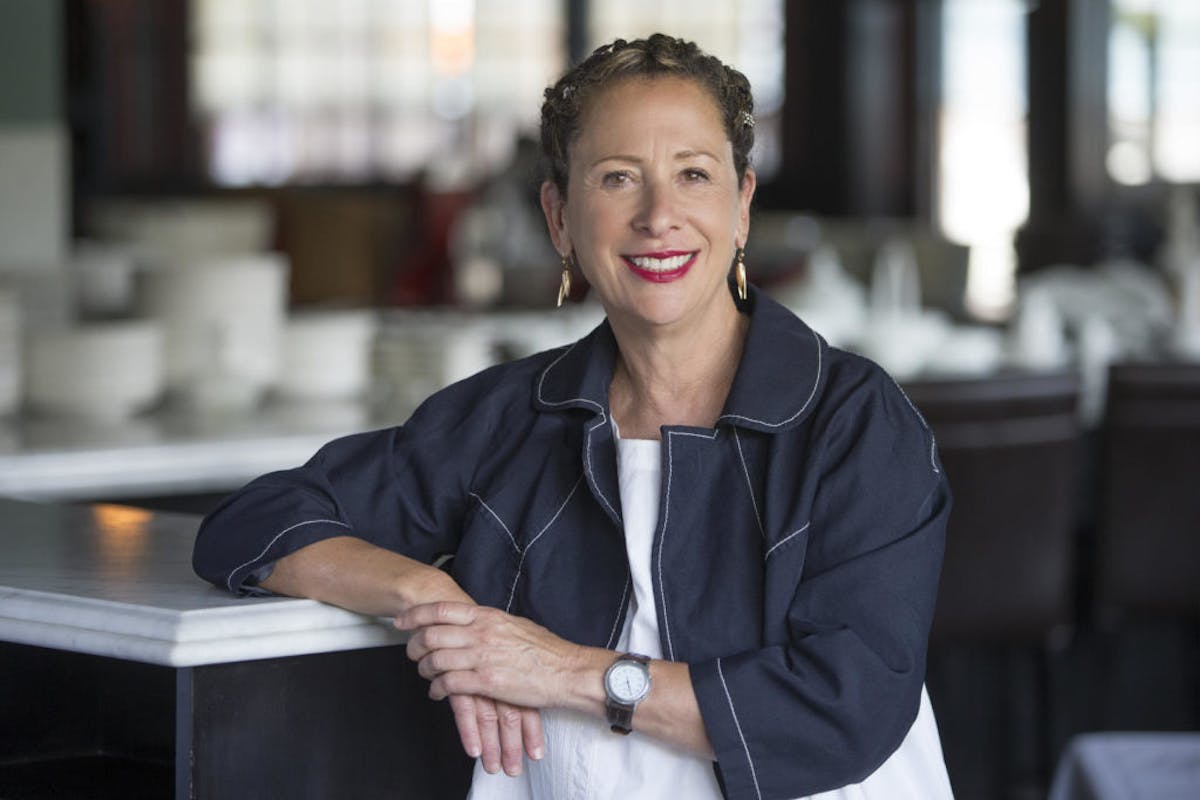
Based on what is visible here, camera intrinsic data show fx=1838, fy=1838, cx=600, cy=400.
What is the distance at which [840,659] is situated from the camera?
1.53 m

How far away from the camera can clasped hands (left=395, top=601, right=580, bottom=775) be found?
5.25ft

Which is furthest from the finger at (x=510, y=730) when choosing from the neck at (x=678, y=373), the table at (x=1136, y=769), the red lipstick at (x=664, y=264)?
the table at (x=1136, y=769)

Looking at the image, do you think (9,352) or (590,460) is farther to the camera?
(9,352)

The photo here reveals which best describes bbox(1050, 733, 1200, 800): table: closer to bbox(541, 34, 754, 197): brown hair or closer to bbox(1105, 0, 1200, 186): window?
bbox(541, 34, 754, 197): brown hair

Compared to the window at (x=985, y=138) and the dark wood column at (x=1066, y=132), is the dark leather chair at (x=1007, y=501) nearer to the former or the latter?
the dark wood column at (x=1066, y=132)

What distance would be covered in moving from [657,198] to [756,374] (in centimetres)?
19

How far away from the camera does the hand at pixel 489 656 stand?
160 centimetres

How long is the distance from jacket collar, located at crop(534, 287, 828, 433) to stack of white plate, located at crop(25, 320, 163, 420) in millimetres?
1804

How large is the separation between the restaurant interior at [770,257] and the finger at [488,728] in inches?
20.7

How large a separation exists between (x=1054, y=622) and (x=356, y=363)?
1.49 meters

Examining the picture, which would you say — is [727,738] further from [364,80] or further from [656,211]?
[364,80]

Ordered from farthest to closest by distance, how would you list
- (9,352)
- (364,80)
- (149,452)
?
(364,80) → (9,352) → (149,452)

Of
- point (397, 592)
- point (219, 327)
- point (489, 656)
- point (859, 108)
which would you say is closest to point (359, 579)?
point (397, 592)

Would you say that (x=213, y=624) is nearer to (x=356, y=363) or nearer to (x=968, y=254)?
(x=356, y=363)
